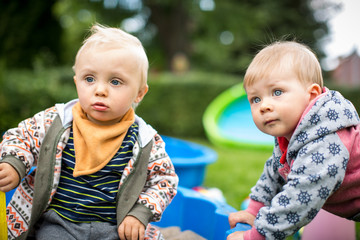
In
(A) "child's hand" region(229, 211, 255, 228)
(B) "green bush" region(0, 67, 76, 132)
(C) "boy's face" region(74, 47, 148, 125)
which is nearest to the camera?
(C) "boy's face" region(74, 47, 148, 125)

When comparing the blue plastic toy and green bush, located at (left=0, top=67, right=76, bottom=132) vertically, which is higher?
green bush, located at (left=0, top=67, right=76, bottom=132)

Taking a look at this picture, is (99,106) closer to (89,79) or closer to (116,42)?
(89,79)

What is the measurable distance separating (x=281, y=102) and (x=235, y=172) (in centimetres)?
281

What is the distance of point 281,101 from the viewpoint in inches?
46.1

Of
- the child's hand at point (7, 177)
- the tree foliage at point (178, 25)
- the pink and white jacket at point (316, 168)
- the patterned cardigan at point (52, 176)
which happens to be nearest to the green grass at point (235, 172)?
the pink and white jacket at point (316, 168)

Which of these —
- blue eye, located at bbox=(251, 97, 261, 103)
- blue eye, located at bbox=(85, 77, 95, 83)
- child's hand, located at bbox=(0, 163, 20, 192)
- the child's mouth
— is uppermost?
blue eye, located at bbox=(251, 97, 261, 103)

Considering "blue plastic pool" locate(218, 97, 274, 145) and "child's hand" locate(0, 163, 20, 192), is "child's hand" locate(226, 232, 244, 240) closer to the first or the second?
"child's hand" locate(0, 163, 20, 192)

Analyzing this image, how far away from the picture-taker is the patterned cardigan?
1291 millimetres

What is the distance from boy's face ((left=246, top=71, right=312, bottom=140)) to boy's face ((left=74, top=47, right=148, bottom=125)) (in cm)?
46

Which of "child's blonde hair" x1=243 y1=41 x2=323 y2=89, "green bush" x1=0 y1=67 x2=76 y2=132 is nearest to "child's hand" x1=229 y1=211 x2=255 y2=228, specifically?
"child's blonde hair" x1=243 y1=41 x2=323 y2=89

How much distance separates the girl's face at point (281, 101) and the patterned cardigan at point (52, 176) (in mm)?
426

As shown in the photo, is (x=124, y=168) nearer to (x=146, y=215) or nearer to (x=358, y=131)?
(x=146, y=215)

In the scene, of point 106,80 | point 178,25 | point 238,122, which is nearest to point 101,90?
point 106,80

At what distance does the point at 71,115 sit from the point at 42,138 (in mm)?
142
